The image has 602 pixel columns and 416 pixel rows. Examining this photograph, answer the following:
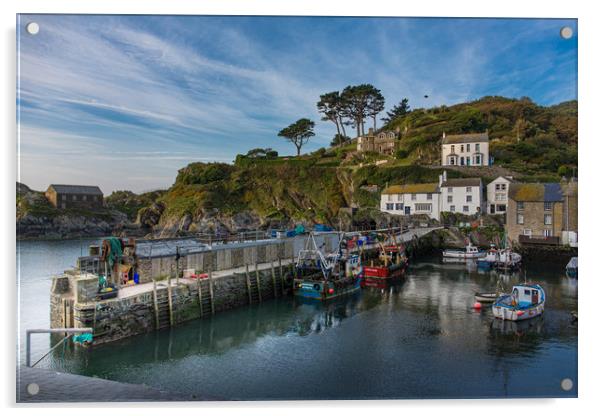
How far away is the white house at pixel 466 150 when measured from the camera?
120 ft

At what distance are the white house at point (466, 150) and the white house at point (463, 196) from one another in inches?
193

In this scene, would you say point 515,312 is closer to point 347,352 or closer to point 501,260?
point 347,352

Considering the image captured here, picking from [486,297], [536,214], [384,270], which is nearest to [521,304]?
[486,297]

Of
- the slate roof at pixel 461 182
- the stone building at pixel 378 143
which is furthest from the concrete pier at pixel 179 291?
the stone building at pixel 378 143

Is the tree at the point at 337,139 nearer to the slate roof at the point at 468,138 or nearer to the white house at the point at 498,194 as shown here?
the slate roof at the point at 468,138

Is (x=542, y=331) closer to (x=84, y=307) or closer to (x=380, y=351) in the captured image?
(x=380, y=351)

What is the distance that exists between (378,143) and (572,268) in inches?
1263

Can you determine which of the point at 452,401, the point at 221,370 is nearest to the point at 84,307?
the point at 221,370

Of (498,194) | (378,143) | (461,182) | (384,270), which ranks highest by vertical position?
(378,143)

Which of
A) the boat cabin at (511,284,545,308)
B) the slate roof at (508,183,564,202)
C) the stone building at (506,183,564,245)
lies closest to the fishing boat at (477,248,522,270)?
the stone building at (506,183,564,245)

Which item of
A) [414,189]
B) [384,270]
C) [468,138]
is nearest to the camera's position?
[384,270]

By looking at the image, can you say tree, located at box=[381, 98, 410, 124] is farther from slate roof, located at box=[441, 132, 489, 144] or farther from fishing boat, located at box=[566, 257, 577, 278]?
fishing boat, located at box=[566, 257, 577, 278]

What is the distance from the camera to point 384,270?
20.8 m

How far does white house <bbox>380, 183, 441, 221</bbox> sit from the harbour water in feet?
52.9
